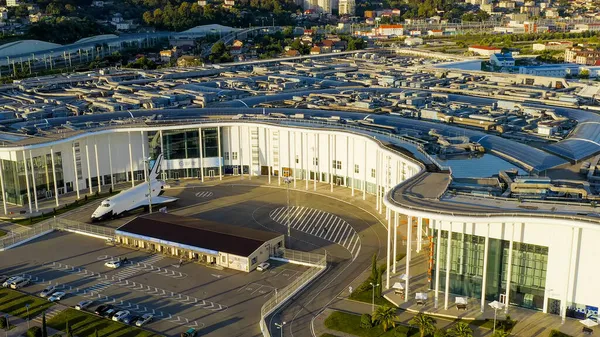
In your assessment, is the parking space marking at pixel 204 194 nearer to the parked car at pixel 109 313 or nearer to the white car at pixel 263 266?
the white car at pixel 263 266

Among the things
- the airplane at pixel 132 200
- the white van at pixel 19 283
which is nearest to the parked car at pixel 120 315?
the white van at pixel 19 283

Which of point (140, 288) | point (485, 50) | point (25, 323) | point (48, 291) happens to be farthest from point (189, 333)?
point (485, 50)

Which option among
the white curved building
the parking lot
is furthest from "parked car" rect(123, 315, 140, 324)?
the white curved building

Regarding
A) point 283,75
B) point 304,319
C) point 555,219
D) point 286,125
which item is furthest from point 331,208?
point 283,75

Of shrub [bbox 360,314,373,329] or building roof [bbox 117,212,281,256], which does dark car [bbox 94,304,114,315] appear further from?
shrub [bbox 360,314,373,329]

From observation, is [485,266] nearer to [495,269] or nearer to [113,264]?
[495,269]

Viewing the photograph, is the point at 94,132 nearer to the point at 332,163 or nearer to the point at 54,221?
the point at 54,221
